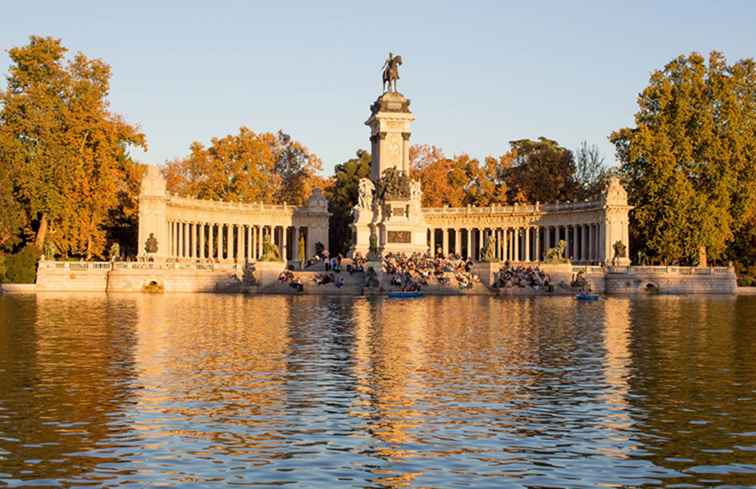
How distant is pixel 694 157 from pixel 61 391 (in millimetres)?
87743

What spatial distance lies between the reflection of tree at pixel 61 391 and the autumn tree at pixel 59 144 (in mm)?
48443

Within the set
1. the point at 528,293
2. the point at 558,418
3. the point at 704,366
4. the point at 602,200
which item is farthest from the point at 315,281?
the point at 558,418

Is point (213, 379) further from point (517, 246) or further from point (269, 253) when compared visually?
point (517, 246)

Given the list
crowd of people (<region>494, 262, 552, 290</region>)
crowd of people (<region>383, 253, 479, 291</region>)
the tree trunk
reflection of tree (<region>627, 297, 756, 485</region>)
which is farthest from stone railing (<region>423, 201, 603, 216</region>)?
reflection of tree (<region>627, 297, 756, 485</region>)

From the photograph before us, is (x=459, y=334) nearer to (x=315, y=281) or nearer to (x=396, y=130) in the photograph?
(x=315, y=281)

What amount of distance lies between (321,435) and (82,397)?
6.80m

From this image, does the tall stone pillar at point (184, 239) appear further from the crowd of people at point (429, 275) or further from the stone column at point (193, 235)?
the crowd of people at point (429, 275)

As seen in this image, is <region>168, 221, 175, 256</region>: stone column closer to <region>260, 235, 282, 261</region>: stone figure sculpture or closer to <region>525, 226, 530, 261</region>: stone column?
<region>260, 235, 282, 261</region>: stone figure sculpture

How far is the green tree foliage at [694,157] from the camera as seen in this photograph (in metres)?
99.1

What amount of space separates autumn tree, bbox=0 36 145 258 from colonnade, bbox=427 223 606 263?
34.6m

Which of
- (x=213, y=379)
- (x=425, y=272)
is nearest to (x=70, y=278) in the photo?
(x=425, y=272)

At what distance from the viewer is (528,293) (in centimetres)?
7919

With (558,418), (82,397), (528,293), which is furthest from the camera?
(528,293)

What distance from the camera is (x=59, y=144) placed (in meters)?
96.1
